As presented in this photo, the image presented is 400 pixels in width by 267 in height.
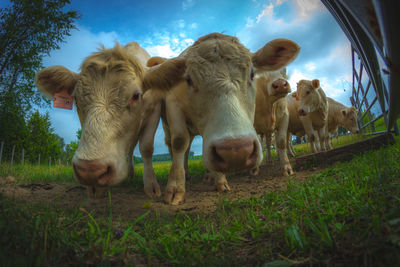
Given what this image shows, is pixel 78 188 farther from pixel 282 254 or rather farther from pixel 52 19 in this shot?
pixel 52 19

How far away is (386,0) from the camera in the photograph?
708 millimetres

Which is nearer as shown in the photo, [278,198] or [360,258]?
[360,258]

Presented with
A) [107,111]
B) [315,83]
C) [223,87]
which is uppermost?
[315,83]

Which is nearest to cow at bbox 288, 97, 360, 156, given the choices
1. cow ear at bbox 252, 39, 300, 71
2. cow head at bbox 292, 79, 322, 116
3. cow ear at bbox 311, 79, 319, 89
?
cow head at bbox 292, 79, 322, 116

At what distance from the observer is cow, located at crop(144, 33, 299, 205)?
1874mm

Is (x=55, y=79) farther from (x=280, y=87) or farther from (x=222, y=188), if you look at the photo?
(x=280, y=87)

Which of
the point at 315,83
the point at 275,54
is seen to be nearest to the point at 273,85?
the point at 275,54

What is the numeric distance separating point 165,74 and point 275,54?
180 centimetres

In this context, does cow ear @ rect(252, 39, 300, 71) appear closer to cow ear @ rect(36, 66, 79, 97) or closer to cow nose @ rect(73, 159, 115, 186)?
cow nose @ rect(73, 159, 115, 186)

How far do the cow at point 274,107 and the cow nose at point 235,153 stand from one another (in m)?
2.52

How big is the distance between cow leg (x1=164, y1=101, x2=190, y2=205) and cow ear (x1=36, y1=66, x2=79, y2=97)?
1.47m

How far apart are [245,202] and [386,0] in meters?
1.97

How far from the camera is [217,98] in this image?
7.65 feet

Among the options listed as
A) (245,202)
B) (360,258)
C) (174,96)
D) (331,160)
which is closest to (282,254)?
(360,258)
